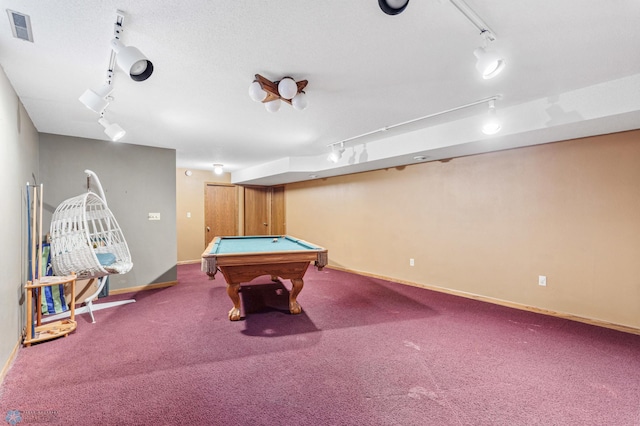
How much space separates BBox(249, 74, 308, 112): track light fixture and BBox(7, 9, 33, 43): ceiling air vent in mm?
1324

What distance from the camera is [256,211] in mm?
7812

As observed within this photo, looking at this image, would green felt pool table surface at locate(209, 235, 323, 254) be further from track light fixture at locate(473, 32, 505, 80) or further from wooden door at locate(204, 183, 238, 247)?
wooden door at locate(204, 183, 238, 247)

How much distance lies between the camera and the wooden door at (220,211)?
7129 millimetres

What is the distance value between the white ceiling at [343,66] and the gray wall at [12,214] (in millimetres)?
261

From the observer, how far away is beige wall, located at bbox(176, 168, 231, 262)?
265 inches

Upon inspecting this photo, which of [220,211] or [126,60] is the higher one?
[126,60]

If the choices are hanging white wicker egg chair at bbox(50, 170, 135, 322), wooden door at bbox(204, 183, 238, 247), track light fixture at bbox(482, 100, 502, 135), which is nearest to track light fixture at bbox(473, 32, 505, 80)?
track light fixture at bbox(482, 100, 502, 135)

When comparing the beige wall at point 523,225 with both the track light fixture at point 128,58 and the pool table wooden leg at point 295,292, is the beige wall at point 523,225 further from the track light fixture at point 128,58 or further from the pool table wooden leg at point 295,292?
the track light fixture at point 128,58

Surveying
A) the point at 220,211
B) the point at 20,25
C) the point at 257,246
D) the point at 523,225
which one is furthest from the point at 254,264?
the point at 220,211

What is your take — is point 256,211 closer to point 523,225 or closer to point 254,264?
point 254,264

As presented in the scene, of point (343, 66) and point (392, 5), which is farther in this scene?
point (343, 66)

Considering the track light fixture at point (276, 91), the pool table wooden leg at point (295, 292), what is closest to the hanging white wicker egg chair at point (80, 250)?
the pool table wooden leg at point (295, 292)

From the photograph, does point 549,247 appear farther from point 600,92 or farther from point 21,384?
point 21,384

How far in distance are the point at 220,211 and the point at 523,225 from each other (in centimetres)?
651
